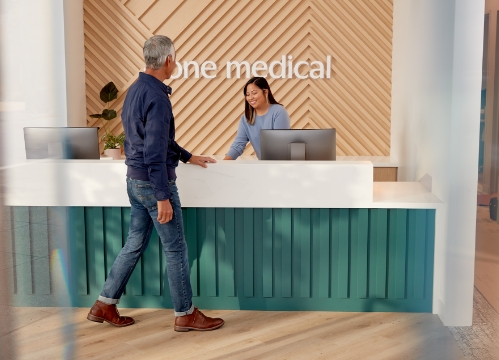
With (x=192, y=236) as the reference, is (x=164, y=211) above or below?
above

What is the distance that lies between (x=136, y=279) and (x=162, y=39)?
1.46m

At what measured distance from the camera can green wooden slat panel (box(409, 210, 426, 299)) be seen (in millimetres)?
3615

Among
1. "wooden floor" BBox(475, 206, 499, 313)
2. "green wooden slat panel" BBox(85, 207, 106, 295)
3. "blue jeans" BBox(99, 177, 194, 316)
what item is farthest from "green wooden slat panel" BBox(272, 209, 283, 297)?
"wooden floor" BBox(475, 206, 499, 313)

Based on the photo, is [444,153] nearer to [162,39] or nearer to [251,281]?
[251,281]

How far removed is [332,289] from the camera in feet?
12.2

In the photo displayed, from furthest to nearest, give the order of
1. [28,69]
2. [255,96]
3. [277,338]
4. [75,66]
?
[75,66] → [255,96] → [277,338] → [28,69]

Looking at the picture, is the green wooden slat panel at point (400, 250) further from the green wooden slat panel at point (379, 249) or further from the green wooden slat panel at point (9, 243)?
the green wooden slat panel at point (9, 243)

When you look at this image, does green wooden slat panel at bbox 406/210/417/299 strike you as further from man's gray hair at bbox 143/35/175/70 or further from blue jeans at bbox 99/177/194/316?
man's gray hair at bbox 143/35/175/70

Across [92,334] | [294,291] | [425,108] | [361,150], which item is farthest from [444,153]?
[361,150]

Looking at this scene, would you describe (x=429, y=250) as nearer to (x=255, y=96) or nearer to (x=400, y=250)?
(x=400, y=250)

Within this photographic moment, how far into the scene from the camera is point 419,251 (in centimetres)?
364

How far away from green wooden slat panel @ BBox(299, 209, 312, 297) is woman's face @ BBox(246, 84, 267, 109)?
1.18 metres

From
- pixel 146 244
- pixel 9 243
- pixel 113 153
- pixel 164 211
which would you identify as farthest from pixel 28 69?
pixel 113 153

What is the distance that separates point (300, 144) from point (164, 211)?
1.03 m
